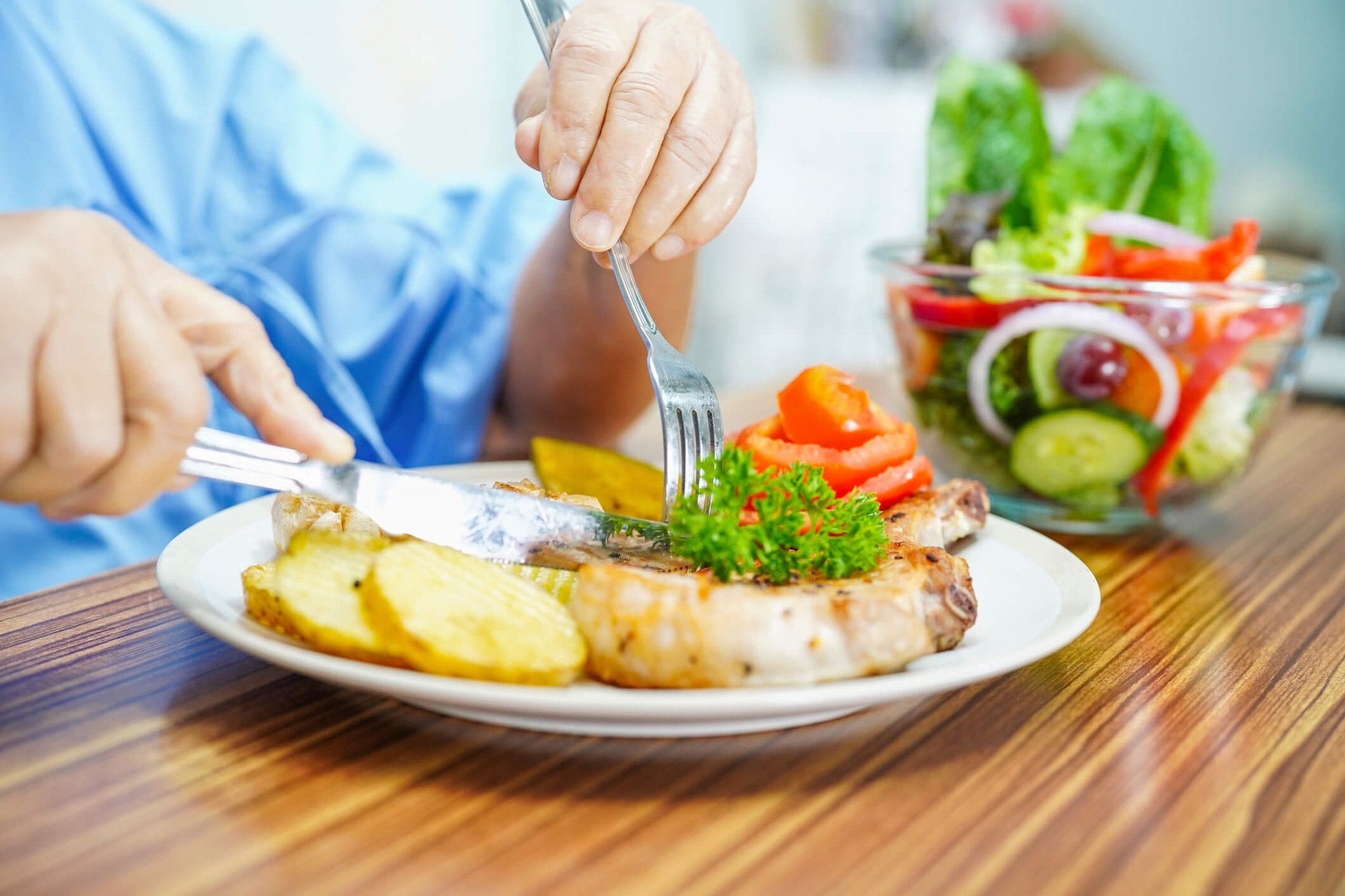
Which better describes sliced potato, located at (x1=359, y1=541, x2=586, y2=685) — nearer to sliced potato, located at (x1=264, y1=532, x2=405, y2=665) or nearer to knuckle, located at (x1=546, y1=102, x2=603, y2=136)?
sliced potato, located at (x1=264, y1=532, x2=405, y2=665)

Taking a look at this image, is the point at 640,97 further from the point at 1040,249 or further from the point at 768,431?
the point at 1040,249

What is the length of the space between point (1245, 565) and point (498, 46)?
3433mm

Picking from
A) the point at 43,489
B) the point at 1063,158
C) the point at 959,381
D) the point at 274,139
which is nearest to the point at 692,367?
the point at 959,381

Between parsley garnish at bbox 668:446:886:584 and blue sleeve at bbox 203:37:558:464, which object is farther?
blue sleeve at bbox 203:37:558:464

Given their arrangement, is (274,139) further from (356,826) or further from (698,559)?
(356,826)

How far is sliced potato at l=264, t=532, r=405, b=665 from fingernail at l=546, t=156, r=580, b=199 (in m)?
0.36

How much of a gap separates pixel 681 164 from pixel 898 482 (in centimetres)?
35

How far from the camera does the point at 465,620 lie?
64 cm

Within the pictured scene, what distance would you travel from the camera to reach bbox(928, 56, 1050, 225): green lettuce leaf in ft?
4.73

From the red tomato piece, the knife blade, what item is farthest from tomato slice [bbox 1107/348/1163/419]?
the knife blade

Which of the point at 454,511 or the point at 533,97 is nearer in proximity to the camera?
the point at 454,511

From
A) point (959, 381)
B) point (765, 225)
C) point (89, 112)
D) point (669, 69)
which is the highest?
point (669, 69)

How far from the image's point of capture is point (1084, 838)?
587mm

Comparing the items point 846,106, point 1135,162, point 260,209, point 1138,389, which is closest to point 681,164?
point 1138,389
